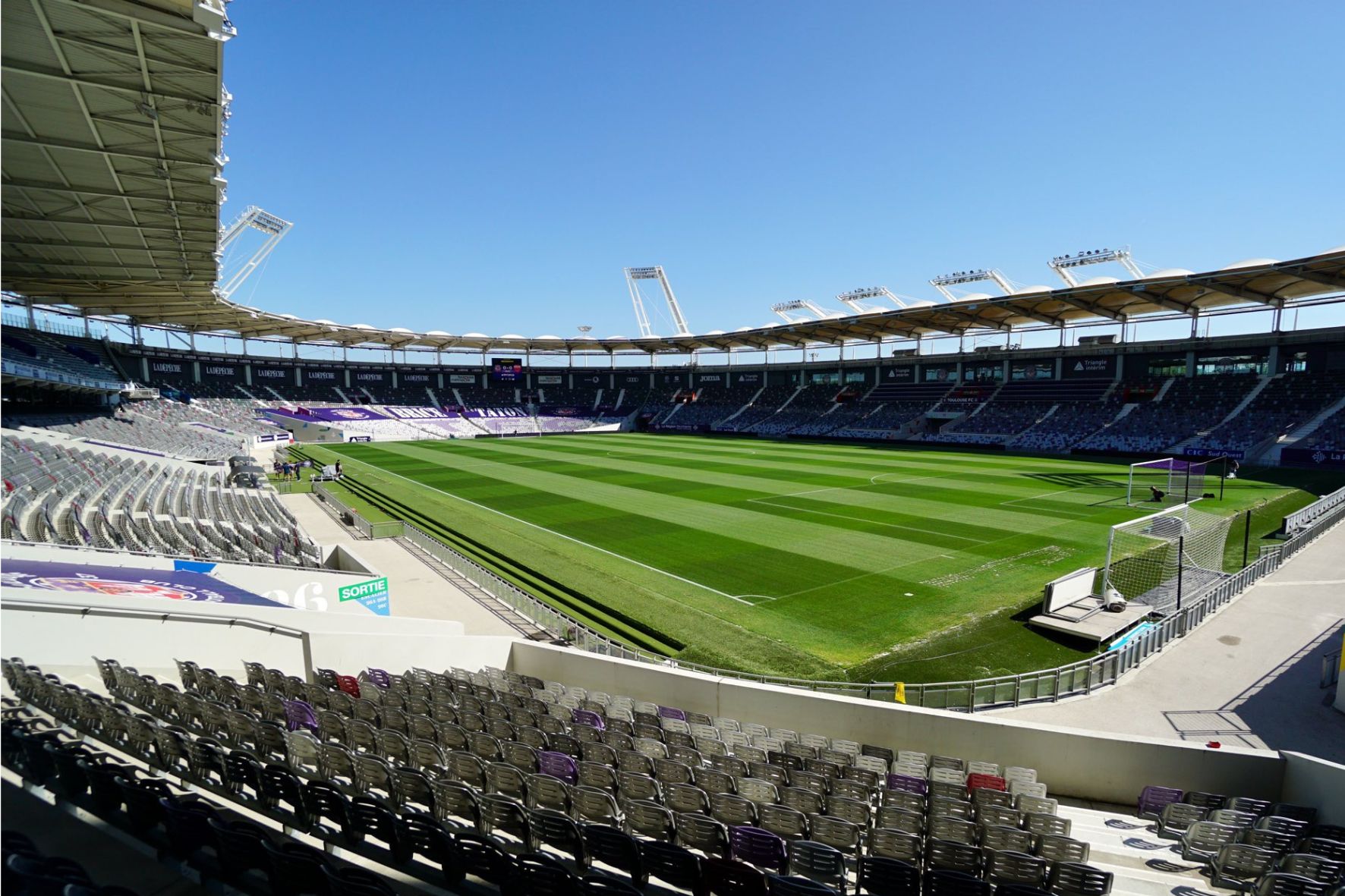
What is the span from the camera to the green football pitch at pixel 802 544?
1545 cm

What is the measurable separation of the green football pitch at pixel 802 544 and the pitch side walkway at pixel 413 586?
7.05 feet

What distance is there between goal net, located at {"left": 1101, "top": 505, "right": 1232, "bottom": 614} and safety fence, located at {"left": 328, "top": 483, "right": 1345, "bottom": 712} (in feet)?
3.05

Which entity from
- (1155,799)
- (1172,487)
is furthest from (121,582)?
(1172,487)

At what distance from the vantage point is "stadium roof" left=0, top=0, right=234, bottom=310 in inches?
513

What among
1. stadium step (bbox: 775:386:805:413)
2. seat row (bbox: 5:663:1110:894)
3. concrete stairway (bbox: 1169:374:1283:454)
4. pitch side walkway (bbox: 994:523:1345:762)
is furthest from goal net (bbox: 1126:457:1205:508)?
stadium step (bbox: 775:386:805:413)

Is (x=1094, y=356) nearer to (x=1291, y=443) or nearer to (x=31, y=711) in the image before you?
(x=1291, y=443)

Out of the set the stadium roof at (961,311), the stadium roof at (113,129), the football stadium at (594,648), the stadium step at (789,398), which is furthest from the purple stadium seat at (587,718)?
the stadium step at (789,398)

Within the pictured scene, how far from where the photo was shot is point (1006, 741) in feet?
28.6

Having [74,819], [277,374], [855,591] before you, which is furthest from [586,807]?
[277,374]

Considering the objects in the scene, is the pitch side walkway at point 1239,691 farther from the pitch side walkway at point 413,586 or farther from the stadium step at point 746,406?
the stadium step at point 746,406

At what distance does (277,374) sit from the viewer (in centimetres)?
8544

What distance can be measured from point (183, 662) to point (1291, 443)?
58.5m

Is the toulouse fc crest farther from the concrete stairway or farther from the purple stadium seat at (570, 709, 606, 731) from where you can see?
the concrete stairway

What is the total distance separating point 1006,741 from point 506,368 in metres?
95.3
